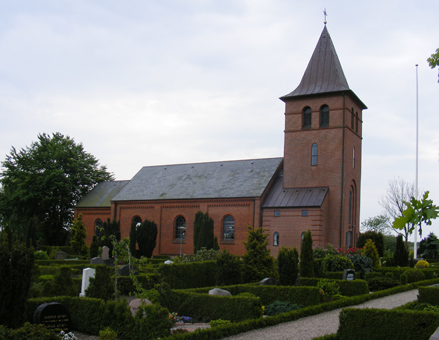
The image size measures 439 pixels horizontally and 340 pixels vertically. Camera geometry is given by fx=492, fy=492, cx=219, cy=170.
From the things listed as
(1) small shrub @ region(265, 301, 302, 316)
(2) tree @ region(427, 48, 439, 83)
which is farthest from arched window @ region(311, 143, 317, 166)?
(2) tree @ region(427, 48, 439, 83)

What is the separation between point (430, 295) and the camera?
523 inches

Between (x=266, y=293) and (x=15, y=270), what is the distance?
8160 millimetres

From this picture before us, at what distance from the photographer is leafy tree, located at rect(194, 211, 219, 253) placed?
3319cm

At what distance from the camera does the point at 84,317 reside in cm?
1195

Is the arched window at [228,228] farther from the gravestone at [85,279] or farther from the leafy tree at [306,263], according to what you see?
the gravestone at [85,279]

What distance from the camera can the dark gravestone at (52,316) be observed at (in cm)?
1083

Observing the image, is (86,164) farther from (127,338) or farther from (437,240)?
(127,338)

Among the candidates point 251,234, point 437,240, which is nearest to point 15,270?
point 251,234

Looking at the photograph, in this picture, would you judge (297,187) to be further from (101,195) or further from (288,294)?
(101,195)

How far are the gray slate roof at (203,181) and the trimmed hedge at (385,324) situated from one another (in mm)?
24117

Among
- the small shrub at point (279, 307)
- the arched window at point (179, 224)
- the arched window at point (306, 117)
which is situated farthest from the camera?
the arched window at point (179, 224)

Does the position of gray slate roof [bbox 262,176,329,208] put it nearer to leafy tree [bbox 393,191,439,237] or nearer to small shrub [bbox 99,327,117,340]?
small shrub [bbox 99,327,117,340]

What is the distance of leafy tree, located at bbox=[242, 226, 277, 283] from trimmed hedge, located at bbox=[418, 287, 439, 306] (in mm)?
7457

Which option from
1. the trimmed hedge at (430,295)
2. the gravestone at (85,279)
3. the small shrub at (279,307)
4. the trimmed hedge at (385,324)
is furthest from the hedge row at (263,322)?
the gravestone at (85,279)
